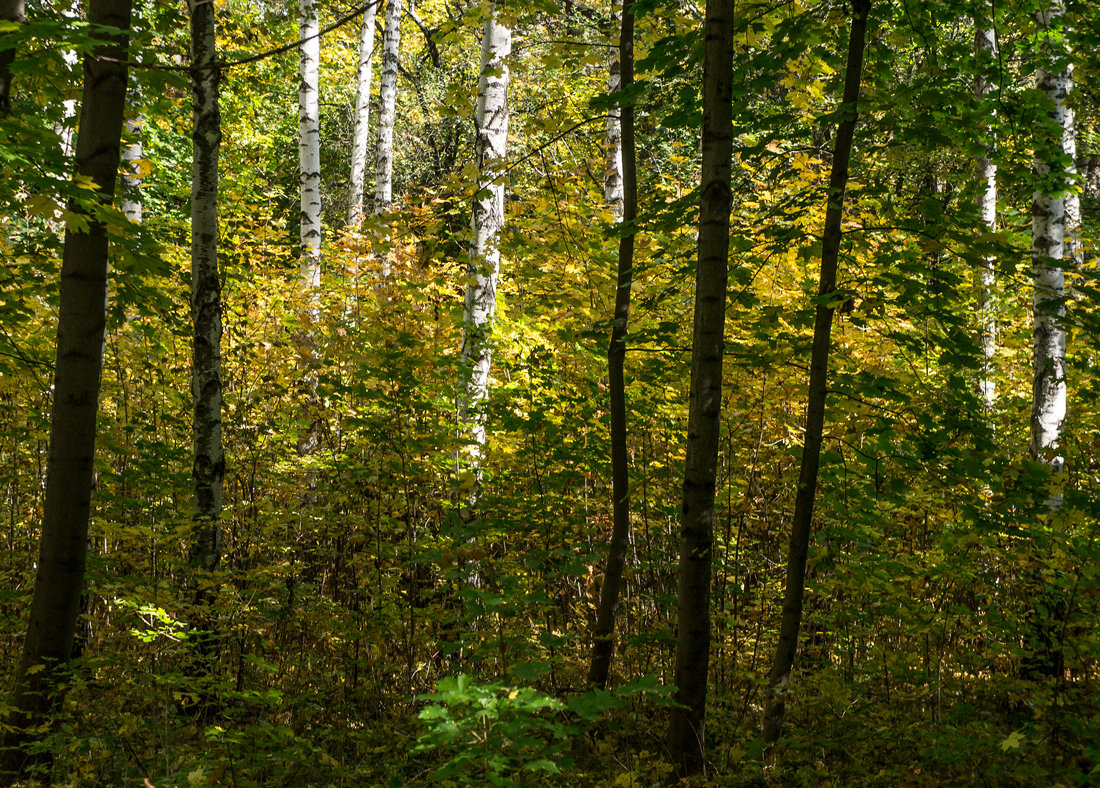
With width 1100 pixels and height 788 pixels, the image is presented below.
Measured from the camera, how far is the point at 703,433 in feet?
11.2

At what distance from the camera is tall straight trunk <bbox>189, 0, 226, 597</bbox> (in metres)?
5.00

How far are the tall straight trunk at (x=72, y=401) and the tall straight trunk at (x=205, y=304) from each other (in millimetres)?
1123

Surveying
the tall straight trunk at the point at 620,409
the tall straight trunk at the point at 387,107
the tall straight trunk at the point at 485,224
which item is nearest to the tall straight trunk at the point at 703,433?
the tall straight trunk at the point at 620,409

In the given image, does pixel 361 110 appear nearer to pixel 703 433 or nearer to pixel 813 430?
pixel 813 430

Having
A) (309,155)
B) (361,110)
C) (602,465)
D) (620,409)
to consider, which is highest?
(361,110)

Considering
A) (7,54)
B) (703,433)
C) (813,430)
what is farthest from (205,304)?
(813,430)

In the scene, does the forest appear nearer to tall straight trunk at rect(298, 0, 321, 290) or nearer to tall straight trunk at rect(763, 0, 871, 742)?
tall straight trunk at rect(763, 0, 871, 742)

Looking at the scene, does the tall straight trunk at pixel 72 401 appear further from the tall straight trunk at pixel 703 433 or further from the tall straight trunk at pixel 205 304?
the tall straight trunk at pixel 703 433


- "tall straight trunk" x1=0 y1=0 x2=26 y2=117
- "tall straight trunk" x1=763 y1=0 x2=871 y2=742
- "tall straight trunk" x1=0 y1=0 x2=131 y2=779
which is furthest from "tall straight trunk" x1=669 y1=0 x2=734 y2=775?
"tall straight trunk" x1=0 y1=0 x2=26 y2=117

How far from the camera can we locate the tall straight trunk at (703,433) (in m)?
3.37

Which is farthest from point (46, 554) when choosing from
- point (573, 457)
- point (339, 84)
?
point (339, 84)

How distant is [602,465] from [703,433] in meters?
2.21

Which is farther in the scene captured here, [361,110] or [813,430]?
[361,110]

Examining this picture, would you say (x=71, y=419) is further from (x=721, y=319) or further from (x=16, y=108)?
(x=721, y=319)
